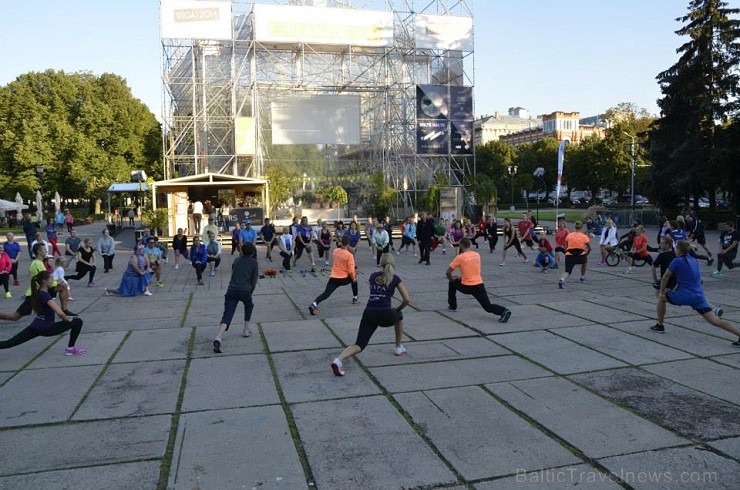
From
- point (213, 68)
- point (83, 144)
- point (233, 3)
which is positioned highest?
point (233, 3)

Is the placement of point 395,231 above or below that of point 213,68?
below

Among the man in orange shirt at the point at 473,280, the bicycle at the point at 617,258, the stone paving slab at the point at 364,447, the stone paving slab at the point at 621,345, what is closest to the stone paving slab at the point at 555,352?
the stone paving slab at the point at 621,345

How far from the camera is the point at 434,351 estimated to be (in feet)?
26.7

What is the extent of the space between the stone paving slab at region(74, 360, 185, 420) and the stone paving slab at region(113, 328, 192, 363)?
0.33 metres

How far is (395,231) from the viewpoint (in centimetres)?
3045

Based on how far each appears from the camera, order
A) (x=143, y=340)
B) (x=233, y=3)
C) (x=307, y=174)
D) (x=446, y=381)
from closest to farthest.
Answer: (x=446, y=381)
(x=143, y=340)
(x=233, y=3)
(x=307, y=174)

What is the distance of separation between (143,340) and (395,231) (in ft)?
72.0

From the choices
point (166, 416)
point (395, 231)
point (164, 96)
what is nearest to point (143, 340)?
point (166, 416)

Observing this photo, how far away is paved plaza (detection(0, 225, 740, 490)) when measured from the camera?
4.60 m

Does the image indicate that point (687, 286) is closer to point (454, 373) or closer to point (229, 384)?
point (454, 373)

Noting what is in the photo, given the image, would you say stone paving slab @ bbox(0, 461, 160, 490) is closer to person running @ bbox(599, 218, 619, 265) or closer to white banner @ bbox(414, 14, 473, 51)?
person running @ bbox(599, 218, 619, 265)

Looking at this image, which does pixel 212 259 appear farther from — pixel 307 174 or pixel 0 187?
pixel 0 187

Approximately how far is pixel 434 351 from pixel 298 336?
2.28 m

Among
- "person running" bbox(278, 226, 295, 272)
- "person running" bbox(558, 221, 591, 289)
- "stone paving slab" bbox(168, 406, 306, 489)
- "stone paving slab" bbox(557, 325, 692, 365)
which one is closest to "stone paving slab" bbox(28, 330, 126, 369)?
"stone paving slab" bbox(168, 406, 306, 489)
